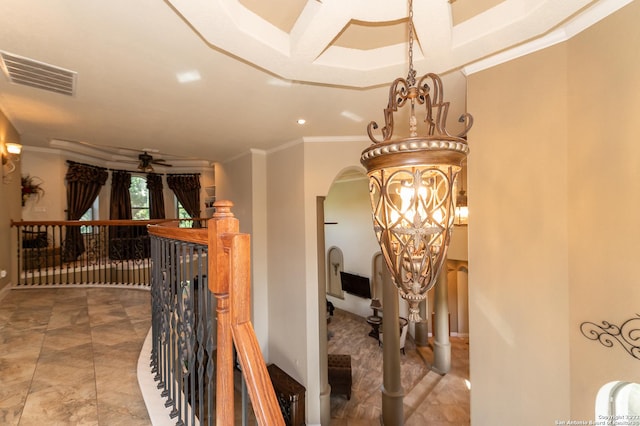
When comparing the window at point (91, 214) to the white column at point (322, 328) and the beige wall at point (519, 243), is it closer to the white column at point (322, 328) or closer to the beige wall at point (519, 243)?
the white column at point (322, 328)

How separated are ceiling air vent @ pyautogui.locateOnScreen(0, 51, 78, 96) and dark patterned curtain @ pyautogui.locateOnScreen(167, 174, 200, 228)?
5843 mm

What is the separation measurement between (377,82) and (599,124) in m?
1.53

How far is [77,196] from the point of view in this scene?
623 cm

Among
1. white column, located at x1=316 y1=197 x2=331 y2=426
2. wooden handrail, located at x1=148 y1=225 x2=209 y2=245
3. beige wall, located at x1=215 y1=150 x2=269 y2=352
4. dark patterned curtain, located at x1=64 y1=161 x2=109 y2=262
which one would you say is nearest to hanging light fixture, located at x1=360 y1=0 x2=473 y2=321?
wooden handrail, located at x1=148 y1=225 x2=209 y2=245

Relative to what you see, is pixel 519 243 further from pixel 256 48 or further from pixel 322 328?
pixel 322 328

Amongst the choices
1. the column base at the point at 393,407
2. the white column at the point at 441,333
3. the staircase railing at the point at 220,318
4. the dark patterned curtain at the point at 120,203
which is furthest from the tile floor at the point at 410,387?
the dark patterned curtain at the point at 120,203

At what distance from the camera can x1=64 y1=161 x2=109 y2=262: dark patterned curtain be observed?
589 cm

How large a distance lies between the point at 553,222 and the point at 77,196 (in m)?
8.26

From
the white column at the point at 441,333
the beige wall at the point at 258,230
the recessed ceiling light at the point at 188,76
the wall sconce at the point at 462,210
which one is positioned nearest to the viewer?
the recessed ceiling light at the point at 188,76

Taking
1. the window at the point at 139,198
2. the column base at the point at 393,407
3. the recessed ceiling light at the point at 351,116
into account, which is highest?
the recessed ceiling light at the point at 351,116

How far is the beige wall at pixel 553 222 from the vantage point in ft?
4.55

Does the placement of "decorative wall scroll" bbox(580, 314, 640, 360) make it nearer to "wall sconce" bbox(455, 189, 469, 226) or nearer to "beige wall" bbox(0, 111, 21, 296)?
"wall sconce" bbox(455, 189, 469, 226)

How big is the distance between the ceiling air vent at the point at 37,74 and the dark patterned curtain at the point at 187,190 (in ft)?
19.2

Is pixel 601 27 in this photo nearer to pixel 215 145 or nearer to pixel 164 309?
pixel 164 309
